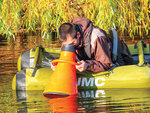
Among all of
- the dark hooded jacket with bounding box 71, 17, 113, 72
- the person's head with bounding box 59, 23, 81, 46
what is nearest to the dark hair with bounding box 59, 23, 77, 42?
the person's head with bounding box 59, 23, 81, 46

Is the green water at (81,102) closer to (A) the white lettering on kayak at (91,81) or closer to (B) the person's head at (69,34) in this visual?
(A) the white lettering on kayak at (91,81)

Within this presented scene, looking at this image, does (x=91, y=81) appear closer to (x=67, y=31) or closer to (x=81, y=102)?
(x=81, y=102)

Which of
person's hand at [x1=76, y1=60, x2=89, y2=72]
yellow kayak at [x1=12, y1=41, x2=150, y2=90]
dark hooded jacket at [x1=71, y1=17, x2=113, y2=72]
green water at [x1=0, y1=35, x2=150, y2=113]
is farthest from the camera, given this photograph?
yellow kayak at [x1=12, y1=41, x2=150, y2=90]

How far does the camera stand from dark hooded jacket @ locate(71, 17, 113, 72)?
18.8 feet

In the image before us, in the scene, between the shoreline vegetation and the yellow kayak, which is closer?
the yellow kayak

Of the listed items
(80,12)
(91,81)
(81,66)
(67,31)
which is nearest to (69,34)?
(67,31)

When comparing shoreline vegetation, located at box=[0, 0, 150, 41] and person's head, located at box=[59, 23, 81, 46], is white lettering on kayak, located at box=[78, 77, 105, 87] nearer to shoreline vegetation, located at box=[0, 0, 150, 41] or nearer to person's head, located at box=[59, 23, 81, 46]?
person's head, located at box=[59, 23, 81, 46]

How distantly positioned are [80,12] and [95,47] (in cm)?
432

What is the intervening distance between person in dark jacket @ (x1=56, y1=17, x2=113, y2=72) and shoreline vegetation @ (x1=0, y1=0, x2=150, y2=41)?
2572 millimetres

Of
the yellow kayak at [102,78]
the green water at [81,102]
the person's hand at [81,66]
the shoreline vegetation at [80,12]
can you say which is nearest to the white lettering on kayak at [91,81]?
the yellow kayak at [102,78]

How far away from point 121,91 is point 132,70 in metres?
0.34

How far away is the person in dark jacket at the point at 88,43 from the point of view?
18.4 feet

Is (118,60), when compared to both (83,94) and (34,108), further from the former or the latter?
(34,108)

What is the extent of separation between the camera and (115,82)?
5980 millimetres
